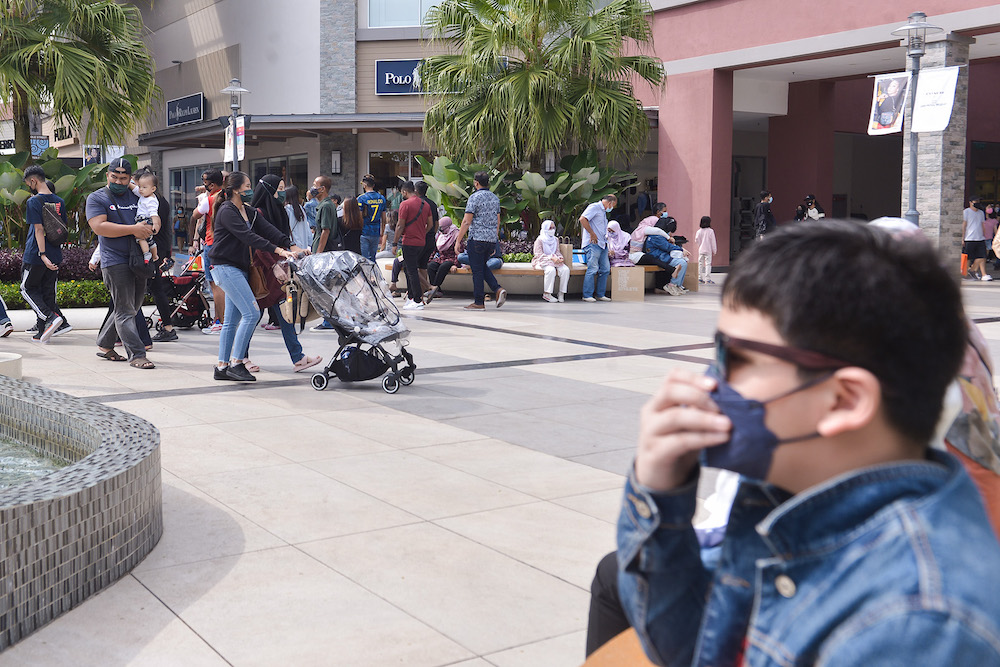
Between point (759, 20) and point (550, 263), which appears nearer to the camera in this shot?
point (550, 263)

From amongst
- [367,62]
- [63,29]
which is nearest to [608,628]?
[63,29]

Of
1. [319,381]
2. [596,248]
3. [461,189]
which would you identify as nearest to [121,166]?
[319,381]

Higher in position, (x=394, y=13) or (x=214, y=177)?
(x=394, y=13)

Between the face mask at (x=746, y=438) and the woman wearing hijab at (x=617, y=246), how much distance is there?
16195 mm

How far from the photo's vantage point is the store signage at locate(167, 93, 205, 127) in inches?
1252

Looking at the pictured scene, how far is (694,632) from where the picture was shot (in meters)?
1.41

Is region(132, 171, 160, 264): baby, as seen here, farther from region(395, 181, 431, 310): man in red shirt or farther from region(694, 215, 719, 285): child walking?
region(694, 215, 719, 285): child walking

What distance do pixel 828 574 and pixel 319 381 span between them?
7113 millimetres

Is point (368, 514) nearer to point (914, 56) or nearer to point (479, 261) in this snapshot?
point (479, 261)

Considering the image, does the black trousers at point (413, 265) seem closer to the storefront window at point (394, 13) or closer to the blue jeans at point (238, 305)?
the blue jeans at point (238, 305)

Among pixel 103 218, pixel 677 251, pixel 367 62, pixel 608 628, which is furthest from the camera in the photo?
pixel 367 62

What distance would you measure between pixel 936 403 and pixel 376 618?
2630 mm

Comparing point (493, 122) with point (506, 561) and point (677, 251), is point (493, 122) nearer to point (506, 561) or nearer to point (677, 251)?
point (677, 251)

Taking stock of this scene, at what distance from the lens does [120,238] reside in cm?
901
